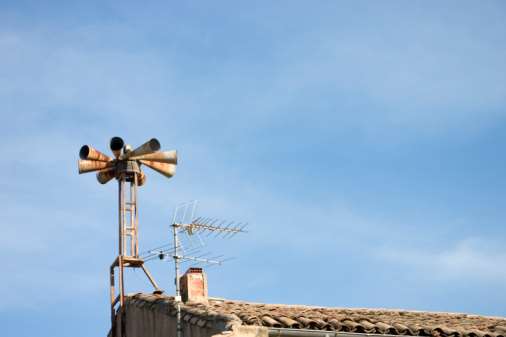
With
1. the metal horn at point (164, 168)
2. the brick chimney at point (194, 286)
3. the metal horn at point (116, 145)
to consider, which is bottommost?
the brick chimney at point (194, 286)

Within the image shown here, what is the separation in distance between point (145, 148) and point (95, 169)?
1.44 m

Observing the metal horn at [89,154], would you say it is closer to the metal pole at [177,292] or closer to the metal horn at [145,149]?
the metal horn at [145,149]

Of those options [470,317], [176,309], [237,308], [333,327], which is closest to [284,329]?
[333,327]

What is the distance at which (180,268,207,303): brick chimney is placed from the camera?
19.4 m

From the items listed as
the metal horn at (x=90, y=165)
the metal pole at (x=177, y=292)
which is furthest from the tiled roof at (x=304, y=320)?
the metal horn at (x=90, y=165)

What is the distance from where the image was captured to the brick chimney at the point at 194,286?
63.7 feet

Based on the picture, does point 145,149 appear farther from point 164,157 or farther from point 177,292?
point 177,292

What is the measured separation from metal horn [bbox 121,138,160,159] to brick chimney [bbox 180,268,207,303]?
6297mm

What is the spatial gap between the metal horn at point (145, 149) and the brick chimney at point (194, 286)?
630 cm

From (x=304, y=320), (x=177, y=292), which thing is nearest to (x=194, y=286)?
Answer: (x=177, y=292)

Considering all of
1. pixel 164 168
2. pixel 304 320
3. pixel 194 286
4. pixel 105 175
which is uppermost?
pixel 164 168

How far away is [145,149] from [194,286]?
22.2ft

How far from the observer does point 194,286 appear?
64.1ft

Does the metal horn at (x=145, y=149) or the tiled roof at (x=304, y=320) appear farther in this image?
the metal horn at (x=145, y=149)
